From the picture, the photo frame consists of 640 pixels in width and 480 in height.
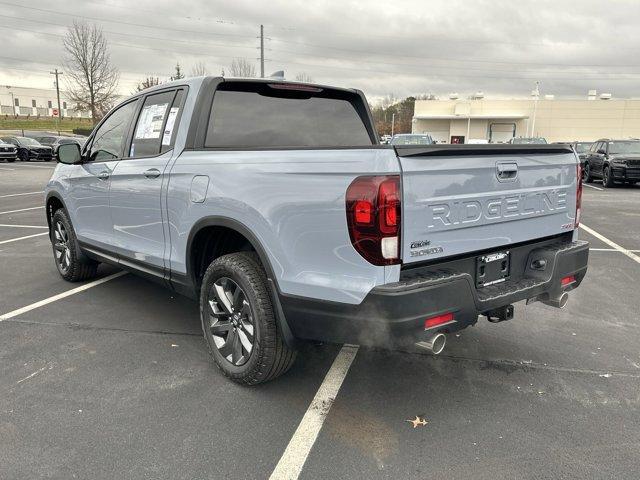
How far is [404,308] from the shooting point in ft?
8.08

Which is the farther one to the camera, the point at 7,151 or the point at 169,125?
the point at 7,151

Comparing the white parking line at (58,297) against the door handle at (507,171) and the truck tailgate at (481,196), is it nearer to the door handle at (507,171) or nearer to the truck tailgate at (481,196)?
the truck tailgate at (481,196)

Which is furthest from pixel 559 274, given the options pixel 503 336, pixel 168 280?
pixel 168 280

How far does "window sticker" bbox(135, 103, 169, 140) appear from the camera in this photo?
13.0ft

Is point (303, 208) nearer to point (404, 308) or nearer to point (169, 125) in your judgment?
point (404, 308)

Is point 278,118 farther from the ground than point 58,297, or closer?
farther from the ground

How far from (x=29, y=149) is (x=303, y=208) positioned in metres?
33.6

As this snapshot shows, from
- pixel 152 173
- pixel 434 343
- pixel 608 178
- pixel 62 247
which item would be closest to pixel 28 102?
pixel 608 178

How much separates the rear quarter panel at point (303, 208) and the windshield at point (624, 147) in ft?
61.8

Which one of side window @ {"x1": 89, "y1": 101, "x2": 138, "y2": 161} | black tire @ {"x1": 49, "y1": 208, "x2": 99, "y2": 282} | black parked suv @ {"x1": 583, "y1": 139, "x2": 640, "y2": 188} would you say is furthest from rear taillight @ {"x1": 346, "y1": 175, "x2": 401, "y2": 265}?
black parked suv @ {"x1": 583, "y1": 139, "x2": 640, "y2": 188}

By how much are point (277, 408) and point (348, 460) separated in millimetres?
635

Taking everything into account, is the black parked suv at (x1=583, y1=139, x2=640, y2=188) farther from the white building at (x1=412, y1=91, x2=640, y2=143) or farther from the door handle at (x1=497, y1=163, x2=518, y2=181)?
the white building at (x1=412, y1=91, x2=640, y2=143)

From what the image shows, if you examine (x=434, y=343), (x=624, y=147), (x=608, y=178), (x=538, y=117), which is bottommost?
(x=608, y=178)

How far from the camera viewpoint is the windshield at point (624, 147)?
18188 millimetres
